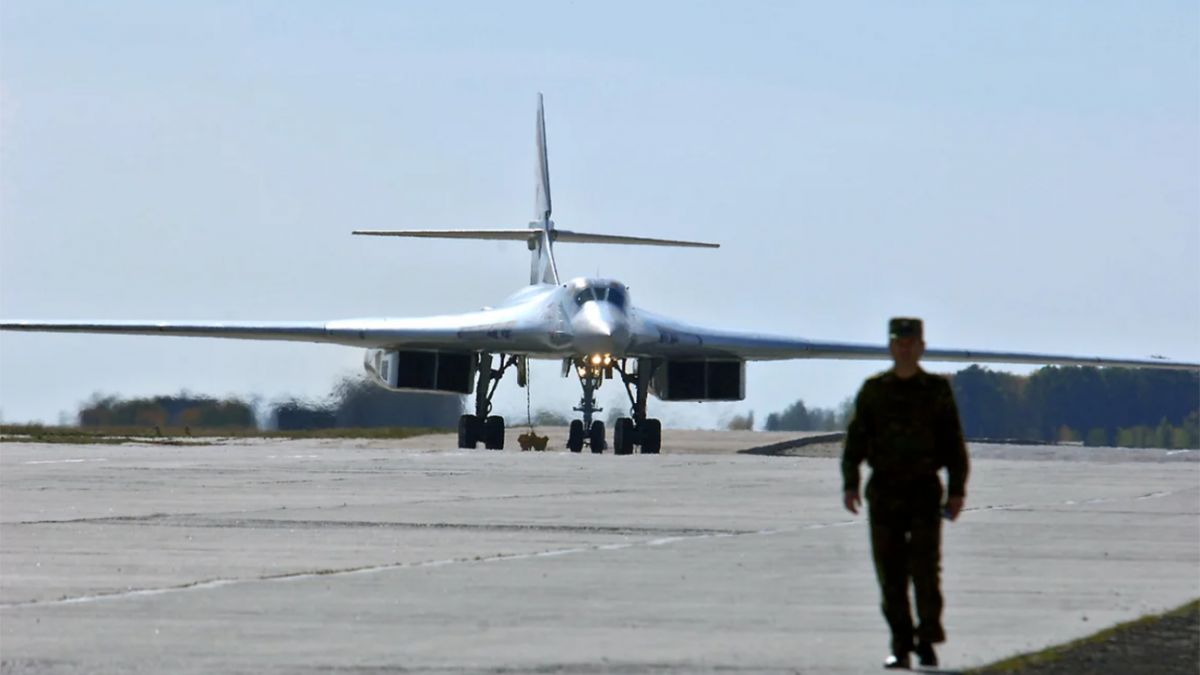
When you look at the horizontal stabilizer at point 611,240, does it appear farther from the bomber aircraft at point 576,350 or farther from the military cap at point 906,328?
the military cap at point 906,328

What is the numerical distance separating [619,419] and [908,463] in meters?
29.4

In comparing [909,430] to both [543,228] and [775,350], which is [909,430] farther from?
[543,228]

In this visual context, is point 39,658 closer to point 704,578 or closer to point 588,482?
point 704,578

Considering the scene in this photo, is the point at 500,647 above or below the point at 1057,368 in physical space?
below

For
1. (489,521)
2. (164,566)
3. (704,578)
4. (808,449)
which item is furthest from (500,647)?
(808,449)

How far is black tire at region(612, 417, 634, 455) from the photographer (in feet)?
122

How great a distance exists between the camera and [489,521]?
15.1m

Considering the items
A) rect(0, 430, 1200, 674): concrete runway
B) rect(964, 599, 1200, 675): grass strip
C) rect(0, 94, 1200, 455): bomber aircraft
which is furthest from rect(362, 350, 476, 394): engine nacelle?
rect(964, 599, 1200, 675): grass strip

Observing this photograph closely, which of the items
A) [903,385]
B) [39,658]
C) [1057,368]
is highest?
[1057,368]

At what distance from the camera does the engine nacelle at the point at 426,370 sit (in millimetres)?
39844

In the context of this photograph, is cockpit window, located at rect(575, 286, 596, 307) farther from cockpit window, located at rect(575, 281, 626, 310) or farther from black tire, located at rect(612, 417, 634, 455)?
black tire, located at rect(612, 417, 634, 455)

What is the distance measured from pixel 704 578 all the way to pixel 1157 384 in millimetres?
37178

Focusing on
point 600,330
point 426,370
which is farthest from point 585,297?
point 426,370

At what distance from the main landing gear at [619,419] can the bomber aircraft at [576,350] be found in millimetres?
24
